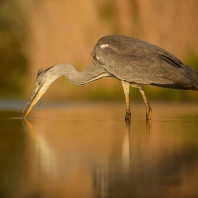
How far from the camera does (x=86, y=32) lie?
69.9 ft

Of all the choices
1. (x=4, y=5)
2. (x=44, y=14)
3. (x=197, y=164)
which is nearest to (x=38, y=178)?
(x=197, y=164)

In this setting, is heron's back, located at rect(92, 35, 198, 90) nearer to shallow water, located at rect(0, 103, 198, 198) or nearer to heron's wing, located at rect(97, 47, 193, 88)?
heron's wing, located at rect(97, 47, 193, 88)

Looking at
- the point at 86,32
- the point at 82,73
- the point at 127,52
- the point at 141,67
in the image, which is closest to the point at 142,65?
the point at 141,67

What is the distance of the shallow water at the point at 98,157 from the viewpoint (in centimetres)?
504

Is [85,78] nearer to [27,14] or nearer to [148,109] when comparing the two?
[148,109]

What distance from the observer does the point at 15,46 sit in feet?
76.6

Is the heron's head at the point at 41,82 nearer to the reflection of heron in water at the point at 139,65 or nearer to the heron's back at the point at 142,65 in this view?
the reflection of heron in water at the point at 139,65

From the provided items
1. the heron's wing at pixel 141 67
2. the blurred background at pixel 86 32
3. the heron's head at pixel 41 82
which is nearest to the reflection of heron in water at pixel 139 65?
Answer: the heron's wing at pixel 141 67

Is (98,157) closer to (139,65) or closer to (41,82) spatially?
(139,65)

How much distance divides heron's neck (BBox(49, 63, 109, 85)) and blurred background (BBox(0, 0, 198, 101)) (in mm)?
7497

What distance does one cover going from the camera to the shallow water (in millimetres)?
5039

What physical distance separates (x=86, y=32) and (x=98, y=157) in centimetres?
1488

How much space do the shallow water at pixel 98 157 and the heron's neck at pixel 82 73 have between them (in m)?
0.62

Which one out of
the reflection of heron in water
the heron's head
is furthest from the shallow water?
the reflection of heron in water
